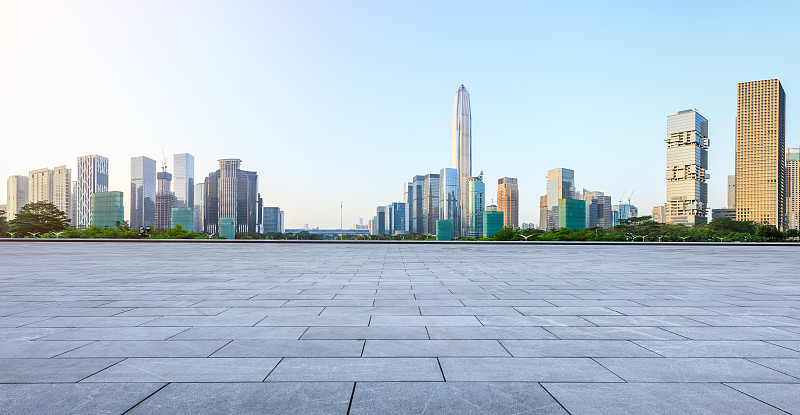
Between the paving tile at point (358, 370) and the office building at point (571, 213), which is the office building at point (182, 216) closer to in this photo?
the office building at point (571, 213)

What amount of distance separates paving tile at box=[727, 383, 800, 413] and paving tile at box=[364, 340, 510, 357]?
2283 mm

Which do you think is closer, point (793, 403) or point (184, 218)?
point (793, 403)

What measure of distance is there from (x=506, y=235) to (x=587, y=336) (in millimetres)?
50508

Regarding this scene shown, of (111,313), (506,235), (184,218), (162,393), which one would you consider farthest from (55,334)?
(184,218)

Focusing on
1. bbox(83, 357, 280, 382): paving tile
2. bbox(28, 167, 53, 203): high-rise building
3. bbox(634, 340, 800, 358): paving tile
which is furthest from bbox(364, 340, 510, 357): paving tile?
bbox(28, 167, 53, 203): high-rise building

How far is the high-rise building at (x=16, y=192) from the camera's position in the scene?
174 meters

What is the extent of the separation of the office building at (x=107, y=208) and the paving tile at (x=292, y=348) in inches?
4573

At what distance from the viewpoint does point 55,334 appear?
5.86 m

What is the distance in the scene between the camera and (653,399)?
3.71m

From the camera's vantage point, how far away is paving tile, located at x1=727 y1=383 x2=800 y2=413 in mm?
3602

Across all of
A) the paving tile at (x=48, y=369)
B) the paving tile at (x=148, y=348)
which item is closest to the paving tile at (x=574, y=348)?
the paving tile at (x=148, y=348)

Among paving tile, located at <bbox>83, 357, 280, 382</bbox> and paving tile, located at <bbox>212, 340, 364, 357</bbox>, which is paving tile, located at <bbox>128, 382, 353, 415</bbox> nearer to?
paving tile, located at <bbox>83, 357, 280, 382</bbox>

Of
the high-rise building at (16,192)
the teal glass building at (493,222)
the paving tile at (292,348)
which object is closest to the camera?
the paving tile at (292,348)

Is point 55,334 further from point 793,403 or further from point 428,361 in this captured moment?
point 793,403
